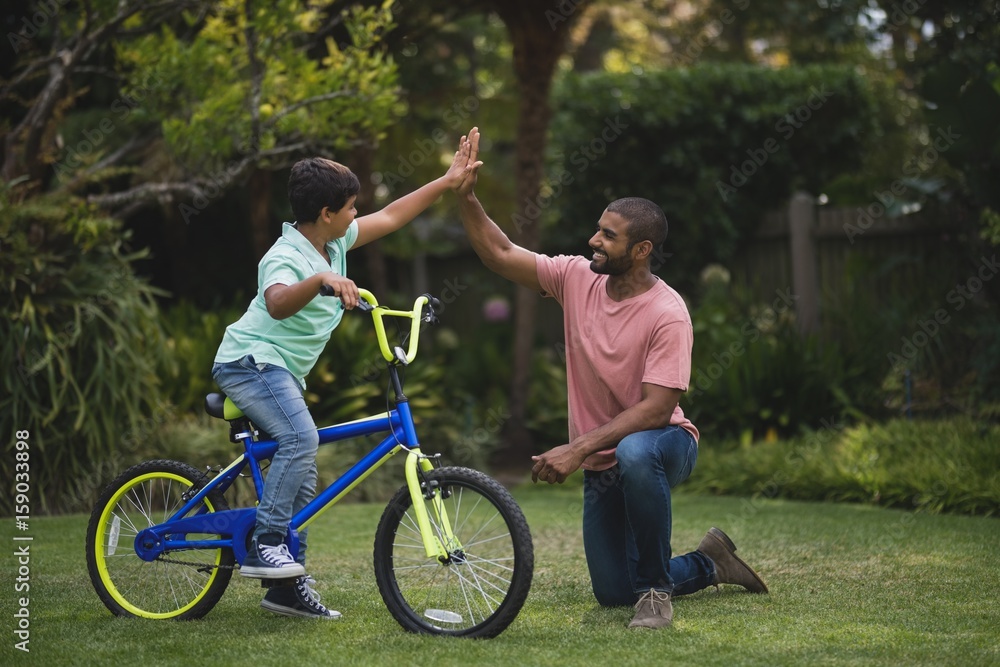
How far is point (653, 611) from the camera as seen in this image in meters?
4.07

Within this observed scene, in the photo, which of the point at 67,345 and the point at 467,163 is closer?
the point at 467,163

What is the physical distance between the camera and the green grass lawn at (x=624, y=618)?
364 cm

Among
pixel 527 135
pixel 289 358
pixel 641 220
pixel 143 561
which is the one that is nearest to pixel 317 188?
pixel 289 358

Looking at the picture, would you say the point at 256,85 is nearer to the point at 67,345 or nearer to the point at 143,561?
the point at 67,345

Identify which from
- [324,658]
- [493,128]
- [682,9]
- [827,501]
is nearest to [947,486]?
[827,501]

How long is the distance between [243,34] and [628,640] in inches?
190

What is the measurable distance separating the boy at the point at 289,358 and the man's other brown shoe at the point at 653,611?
111 cm

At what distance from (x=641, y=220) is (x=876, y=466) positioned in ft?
12.5

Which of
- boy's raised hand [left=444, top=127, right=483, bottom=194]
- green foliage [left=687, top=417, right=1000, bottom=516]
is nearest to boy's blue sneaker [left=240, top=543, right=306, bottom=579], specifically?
Answer: boy's raised hand [left=444, top=127, right=483, bottom=194]

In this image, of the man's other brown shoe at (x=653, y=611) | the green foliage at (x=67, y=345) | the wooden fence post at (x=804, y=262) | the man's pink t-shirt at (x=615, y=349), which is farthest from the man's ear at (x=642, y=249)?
the wooden fence post at (x=804, y=262)

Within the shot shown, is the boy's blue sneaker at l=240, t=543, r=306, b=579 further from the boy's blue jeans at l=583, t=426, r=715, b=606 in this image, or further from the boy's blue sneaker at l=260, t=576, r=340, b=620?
the boy's blue jeans at l=583, t=426, r=715, b=606

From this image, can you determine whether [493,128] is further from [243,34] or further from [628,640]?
[628,640]

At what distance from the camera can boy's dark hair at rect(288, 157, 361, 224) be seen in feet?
13.4

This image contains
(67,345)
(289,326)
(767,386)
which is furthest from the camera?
(767,386)
